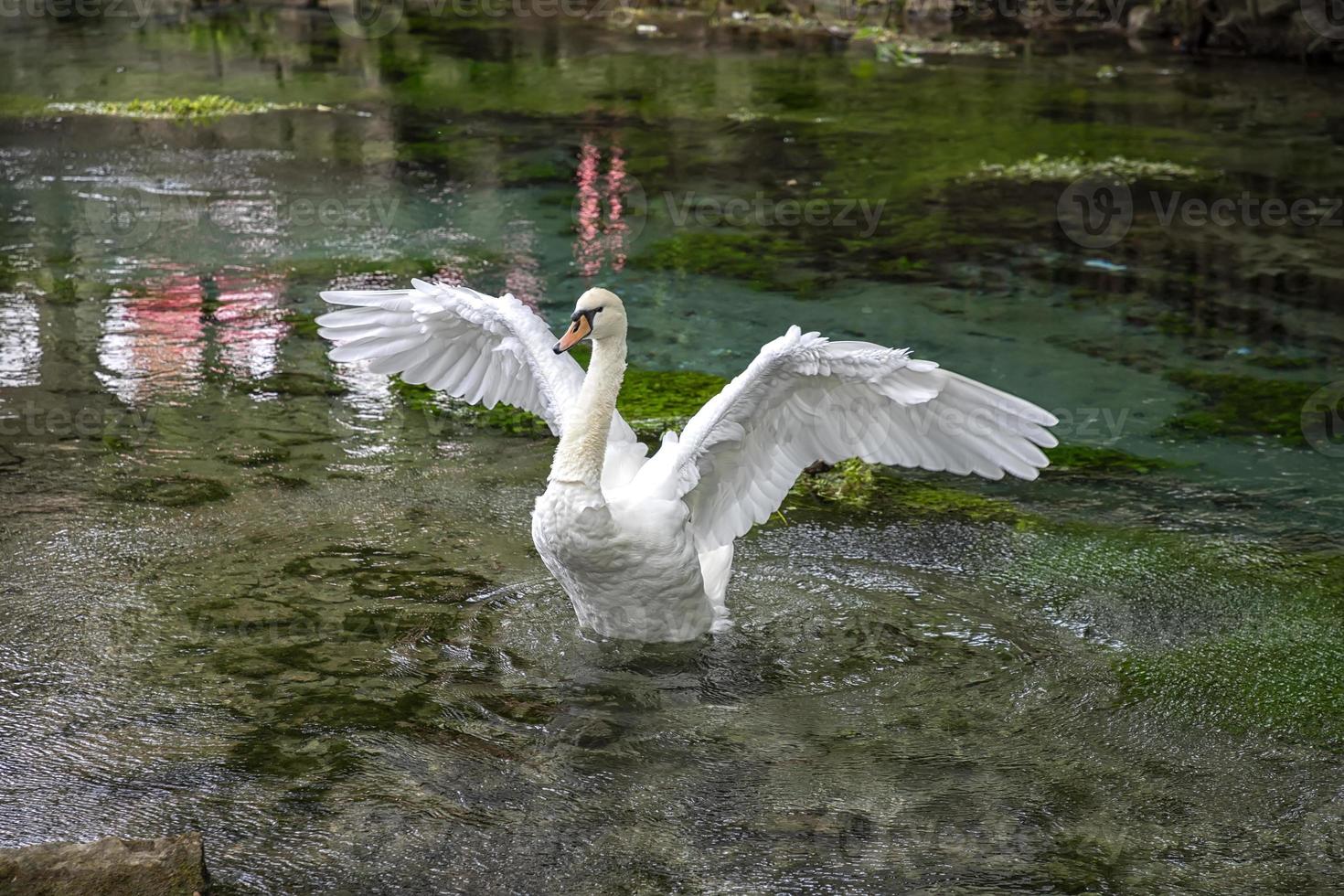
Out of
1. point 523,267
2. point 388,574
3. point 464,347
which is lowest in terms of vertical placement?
point 388,574

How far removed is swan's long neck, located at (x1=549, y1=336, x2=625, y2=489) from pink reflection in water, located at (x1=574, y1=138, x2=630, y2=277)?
15.1 ft

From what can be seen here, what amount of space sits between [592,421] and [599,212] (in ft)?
21.1

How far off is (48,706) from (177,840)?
1.23 m

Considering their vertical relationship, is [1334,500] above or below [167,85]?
below

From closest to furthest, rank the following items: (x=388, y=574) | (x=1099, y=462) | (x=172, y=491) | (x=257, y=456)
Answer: (x=388, y=574)
(x=172, y=491)
(x=257, y=456)
(x=1099, y=462)

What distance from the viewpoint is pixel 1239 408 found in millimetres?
7352

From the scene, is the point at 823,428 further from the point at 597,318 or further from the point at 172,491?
the point at 172,491

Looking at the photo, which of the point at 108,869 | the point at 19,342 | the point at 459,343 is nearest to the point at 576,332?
the point at 459,343

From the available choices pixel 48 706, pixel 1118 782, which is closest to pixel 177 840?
pixel 48 706

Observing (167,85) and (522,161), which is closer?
(522,161)

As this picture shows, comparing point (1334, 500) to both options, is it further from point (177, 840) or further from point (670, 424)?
point (177, 840)

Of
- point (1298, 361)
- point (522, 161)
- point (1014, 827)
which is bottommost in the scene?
point (1014, 827)

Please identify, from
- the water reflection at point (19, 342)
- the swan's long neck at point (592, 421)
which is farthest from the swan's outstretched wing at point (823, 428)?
the water reflection at point (19, 342)

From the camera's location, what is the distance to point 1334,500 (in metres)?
6.27
